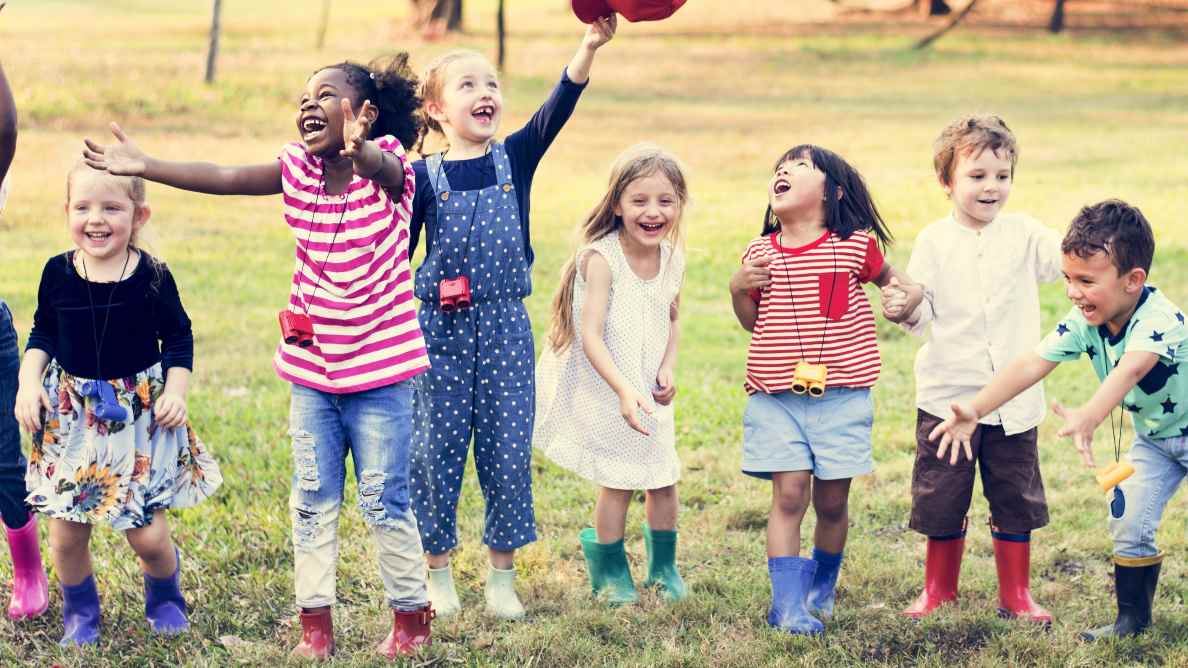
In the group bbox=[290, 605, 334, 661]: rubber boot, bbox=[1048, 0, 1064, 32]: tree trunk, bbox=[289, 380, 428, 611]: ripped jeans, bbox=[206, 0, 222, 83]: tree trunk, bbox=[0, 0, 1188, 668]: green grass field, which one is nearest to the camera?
bbox=[289, 380, 428, 611]: ripped jeans

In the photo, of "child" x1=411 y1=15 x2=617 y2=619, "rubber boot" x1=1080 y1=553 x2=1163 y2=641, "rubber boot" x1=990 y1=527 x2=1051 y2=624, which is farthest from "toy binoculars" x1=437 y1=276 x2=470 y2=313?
"rubber boot" x1=1080 y1=553 x2=1163 y2=641

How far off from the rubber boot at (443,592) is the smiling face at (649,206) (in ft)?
4.18

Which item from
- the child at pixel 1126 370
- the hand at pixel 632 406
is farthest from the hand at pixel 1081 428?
the hand at pixel 632 406

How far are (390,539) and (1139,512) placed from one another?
2245mm

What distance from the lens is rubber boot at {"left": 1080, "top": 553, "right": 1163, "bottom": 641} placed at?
4.38 meters

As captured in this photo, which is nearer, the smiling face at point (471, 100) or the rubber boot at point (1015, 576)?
the smiling face at point (471, 100)

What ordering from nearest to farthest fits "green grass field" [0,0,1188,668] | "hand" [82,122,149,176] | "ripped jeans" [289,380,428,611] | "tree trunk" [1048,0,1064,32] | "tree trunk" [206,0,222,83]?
"hand" [82,122,149,176], "ripped jeans" [289,380,428,611], "green grass field" [0,0,1188,668], "tree trunk" [206,0,222,83], "tree trunk" [1048,0,1064,32]

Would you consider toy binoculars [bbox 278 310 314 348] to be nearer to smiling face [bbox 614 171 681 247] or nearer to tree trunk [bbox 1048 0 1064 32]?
Result: smiling face [bbox 614 171 681 247]

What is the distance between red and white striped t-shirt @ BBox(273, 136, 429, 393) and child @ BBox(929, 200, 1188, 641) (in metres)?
1.64

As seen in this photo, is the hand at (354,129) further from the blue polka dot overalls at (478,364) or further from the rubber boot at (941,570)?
the rubber boot at (941,570)

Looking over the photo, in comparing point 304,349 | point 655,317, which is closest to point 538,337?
point 655,317

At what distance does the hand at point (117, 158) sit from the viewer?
3672mm

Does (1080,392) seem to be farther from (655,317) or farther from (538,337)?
(655,317)

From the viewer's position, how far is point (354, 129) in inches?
150
